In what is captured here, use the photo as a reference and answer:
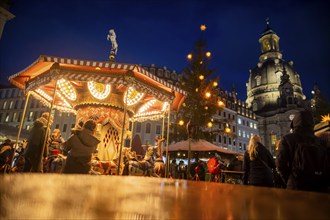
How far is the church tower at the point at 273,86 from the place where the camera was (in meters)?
64.7

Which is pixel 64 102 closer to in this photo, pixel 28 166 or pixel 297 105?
pixel 28 166

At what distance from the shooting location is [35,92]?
10961 mm

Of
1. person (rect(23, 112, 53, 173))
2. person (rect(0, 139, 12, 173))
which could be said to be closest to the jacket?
person (rect(23, 112, 53, 173))

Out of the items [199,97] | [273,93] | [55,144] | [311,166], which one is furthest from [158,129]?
[273,93]

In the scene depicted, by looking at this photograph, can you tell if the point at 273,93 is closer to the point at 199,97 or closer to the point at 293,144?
the point at 199,97

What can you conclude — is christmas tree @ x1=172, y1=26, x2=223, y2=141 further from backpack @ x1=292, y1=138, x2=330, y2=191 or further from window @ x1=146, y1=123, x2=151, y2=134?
window @ x1=146, y1=123, x2=151, y2=134

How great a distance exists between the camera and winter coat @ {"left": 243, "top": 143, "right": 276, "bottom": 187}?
14.8ft

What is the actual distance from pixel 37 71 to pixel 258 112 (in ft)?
245

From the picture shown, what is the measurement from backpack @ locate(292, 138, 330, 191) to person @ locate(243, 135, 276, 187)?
1.34 meters

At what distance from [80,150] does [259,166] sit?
13.6 feet

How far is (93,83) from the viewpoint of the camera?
9.99 m

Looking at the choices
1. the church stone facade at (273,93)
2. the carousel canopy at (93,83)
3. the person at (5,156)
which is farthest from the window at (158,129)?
the person at (5,156)

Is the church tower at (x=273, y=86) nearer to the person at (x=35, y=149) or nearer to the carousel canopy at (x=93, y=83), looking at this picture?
the carousel canopy at (x=93, y=83)

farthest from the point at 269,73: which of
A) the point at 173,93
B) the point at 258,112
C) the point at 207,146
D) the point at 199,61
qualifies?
the point at 173,93
